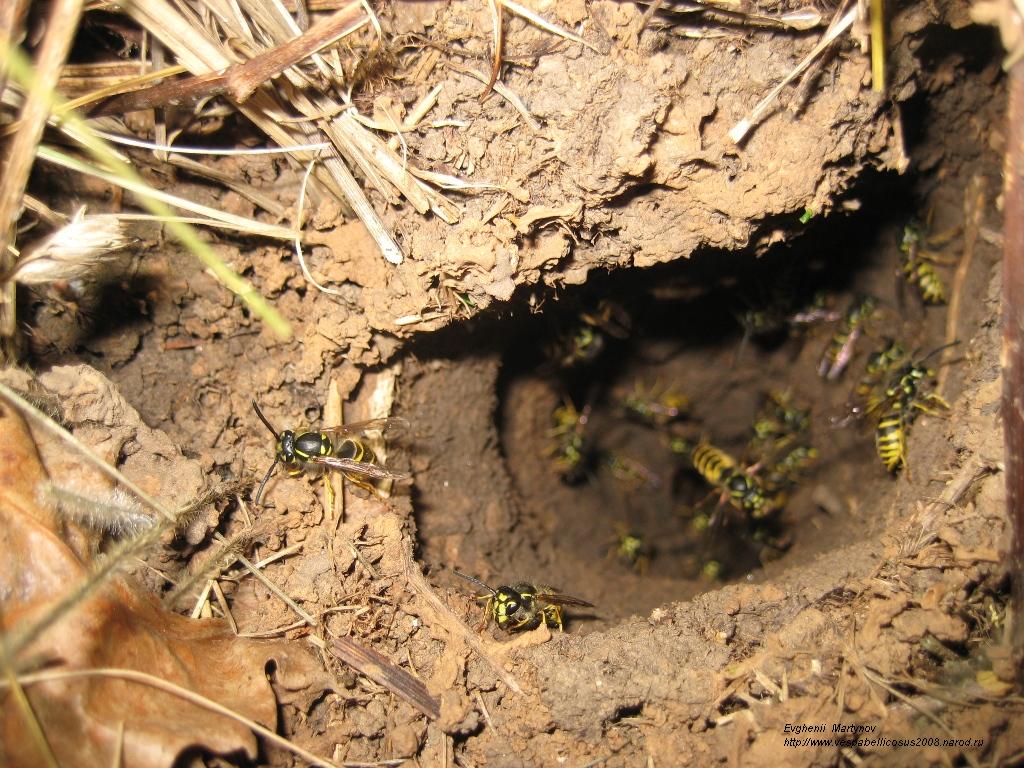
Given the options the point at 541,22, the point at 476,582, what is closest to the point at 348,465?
the point at 476,582

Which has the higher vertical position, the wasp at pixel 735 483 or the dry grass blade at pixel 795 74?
the dry grass blade at pixel 795 74

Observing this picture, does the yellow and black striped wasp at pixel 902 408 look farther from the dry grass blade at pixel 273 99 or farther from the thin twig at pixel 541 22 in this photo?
the dry grass blade at pixel 273 99

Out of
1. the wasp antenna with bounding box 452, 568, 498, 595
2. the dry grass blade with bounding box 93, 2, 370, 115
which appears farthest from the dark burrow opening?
the dry grass blade with bounding box 93, 2, 370, 115

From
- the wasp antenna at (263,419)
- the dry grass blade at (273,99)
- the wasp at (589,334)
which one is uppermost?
the dry grass blade at (273,99)

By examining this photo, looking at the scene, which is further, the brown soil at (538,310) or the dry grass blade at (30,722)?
the brown soil at (538,310)

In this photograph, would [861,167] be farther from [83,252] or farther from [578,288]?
[83,252]

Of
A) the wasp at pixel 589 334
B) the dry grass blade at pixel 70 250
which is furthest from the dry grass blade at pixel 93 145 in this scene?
the wasp at pixel 589 334

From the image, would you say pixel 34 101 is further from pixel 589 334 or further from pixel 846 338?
pixel 846 338

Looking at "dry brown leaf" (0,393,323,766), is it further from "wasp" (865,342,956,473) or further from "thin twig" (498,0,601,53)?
"wasp" (865,342,956,473)
